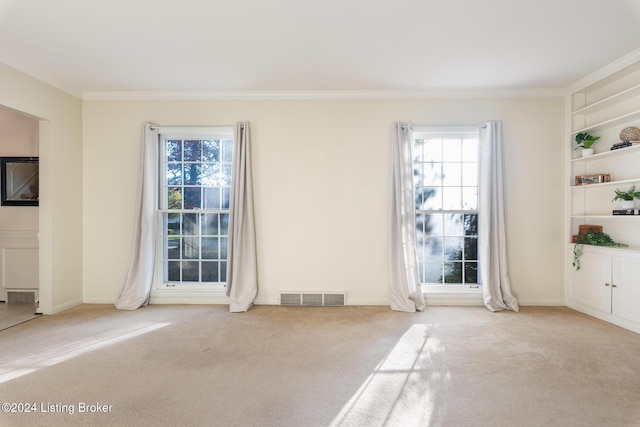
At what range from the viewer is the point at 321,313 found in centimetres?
391

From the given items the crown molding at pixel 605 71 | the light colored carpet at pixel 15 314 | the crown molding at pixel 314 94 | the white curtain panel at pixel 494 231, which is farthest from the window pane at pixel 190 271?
the crown molding at pixel 605 71

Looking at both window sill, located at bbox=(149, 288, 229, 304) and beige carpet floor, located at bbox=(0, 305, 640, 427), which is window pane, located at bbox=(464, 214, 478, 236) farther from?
window sill, located at bbox=(149, 288, 229, 304)

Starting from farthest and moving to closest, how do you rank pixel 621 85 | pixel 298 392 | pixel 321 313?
1. pixel 321 313
2. pixel 621 85
3. pixel 298 392

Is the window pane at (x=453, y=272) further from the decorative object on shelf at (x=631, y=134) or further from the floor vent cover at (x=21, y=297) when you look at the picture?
the floor vent cover at (x=21, y=297)

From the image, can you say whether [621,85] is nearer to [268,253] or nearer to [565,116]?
[565,116]

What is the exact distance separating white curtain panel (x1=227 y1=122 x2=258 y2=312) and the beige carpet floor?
0.40m

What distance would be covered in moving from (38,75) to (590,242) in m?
6.51

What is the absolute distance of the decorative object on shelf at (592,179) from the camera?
3742 mm

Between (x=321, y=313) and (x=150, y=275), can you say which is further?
(x=150, y=275)

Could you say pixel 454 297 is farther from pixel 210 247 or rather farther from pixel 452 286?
pixel 210 247

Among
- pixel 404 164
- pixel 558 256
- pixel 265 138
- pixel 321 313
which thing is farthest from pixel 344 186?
pixel 558 256

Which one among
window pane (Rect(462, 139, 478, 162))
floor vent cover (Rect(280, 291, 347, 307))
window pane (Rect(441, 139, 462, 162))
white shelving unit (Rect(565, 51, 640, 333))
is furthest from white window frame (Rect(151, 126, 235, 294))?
white shelving unit (Rect(565, 51, 640, 333))

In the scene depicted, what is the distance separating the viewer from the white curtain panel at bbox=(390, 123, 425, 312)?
404cm

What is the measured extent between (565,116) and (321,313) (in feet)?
12.9
